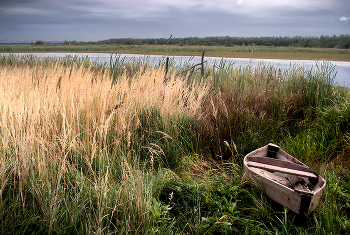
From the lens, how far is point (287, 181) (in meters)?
4.24

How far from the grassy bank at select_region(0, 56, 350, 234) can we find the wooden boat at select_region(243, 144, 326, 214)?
0.17 metres

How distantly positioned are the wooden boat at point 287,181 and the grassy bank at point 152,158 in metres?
0.17

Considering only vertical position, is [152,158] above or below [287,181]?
above

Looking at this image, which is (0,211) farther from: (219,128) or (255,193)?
(219,128)

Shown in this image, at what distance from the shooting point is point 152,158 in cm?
309

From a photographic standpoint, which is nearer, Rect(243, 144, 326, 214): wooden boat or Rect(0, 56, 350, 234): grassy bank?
Rect(0, 56, 350, 234): grassy bank

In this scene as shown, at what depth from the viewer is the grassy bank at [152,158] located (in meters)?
2.74

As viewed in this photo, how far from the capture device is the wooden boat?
3.21m

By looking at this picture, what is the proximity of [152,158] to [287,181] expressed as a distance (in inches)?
97.1

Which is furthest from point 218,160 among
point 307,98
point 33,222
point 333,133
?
point 307,98

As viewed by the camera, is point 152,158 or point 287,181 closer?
point 152,158

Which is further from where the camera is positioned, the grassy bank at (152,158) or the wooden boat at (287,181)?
the wooden boat at (287,181)

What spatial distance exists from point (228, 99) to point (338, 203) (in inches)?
122

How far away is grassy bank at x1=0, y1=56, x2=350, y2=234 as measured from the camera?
2740 millimetres
